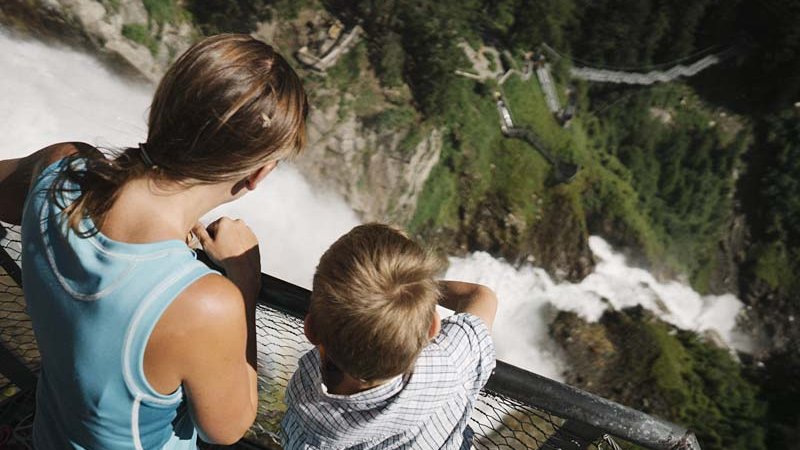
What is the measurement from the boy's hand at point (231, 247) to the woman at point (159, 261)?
0.20 meters

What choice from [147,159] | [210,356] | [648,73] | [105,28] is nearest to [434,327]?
[210,356]

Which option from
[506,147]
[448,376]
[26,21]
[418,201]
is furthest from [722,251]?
[448,376]

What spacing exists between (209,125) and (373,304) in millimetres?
566

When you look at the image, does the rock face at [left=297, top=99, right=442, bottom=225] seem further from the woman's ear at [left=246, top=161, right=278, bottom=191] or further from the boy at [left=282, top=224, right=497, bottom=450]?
the woman's ear at [left=246, top=161, right=278, bottom=191]

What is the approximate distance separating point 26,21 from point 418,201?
11614 mm

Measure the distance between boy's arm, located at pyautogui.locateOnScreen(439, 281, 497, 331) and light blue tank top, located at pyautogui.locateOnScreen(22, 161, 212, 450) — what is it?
2.96 feet

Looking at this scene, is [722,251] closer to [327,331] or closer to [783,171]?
[783,171]

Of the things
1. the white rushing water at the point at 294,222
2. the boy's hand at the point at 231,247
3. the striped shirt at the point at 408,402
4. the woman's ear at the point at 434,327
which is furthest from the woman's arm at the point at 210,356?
the white rushing water at the point at 294,222

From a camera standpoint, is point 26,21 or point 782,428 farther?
point 782,428

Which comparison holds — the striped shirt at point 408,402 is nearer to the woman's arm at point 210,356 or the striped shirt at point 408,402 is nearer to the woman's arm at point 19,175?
the woman's arm at point 210,356

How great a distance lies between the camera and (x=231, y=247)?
1869mm

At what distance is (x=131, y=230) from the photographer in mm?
1505

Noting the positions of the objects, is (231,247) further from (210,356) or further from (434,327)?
(434,327)

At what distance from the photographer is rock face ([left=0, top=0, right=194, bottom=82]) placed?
15297 millimetres
